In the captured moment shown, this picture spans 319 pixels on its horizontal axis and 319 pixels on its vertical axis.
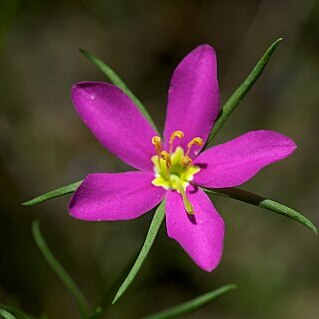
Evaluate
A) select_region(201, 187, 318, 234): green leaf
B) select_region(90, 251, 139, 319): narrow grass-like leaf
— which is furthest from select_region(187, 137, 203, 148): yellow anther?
select_region(90, 251, 139, 319): narrow grass-like leaf

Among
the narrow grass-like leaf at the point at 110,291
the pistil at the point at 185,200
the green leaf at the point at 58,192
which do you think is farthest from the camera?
the narrow grass-like leaf at the point at 110,291

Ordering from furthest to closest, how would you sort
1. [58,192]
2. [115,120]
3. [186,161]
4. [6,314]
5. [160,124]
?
1. [160,124]
2. [186,161]
3. [115,120]
4. [6,314]
5. [58,192]

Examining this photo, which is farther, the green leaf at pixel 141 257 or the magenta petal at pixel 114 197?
the magenta petal at pixel 114 197

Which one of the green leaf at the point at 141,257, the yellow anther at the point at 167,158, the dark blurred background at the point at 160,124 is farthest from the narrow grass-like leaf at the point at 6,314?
the dark blurred background at the point at 160,124

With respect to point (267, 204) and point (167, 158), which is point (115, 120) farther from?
point (267, 204)

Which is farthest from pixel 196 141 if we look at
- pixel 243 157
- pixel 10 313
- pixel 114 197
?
pixel 10 313

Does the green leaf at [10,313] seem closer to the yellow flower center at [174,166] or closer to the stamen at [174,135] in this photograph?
the yellow flower center at [174,166]

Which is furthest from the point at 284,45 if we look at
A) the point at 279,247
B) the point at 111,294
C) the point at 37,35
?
the point at 111,294
